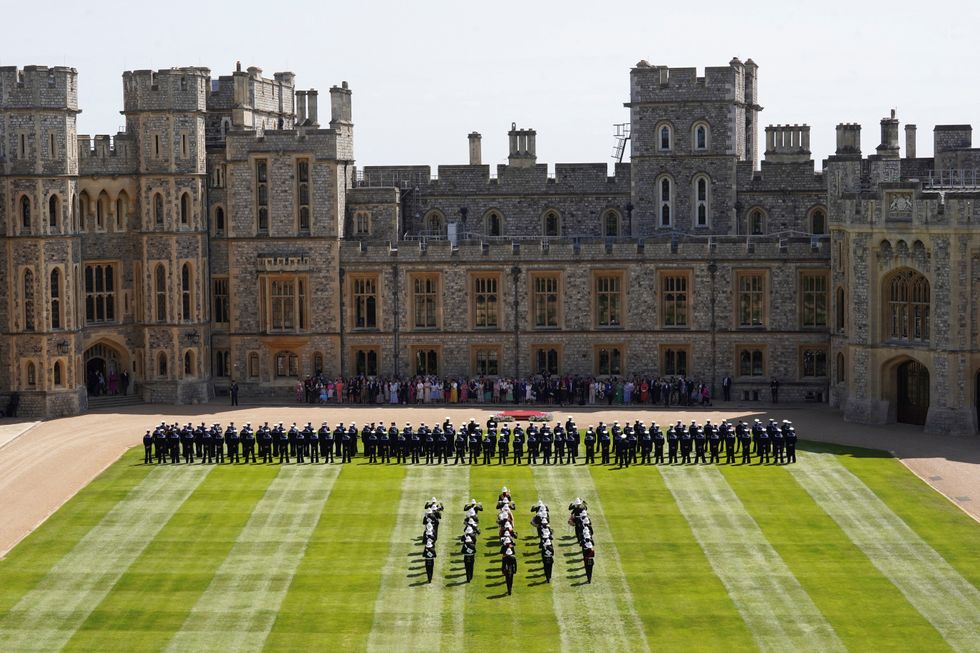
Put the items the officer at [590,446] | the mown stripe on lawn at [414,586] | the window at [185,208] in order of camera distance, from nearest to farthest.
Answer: the mown stripe on lawn at [414,586] < the officer at [590,446] < the window at [185,208]

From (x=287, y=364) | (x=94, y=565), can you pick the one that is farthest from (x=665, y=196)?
(x=94, y=565)

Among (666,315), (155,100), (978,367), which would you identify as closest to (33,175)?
(155,100)

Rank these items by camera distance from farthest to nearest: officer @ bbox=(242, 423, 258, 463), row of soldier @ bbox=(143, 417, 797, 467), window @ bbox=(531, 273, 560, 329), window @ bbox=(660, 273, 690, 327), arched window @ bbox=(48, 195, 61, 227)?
window @ bbox=(531, 273, 560, 329) → window @ bbox=(660, 273, 690, 327) → arched window @ bbox=(48, 195, 61, 227) → officer @ bbox=(242, 423, 258, 463) → row of soldier @ bbox=(143, 417, 797, 467)

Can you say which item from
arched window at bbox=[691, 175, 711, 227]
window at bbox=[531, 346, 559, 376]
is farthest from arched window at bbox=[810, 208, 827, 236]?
window at bbox=[531, 346, 559, 376]

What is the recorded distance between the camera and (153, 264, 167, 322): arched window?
7569 cm

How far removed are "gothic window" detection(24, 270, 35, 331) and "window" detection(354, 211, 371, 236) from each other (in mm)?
14223

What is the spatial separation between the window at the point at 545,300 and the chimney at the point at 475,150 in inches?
337

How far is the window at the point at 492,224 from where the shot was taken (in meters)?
82.1

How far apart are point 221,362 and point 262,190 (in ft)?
24.3

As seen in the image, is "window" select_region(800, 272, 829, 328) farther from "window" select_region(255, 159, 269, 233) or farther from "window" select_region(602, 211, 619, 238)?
"window" select_region(255, 159, 269, 233)

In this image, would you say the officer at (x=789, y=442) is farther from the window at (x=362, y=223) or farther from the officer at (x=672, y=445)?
the window at (x=362, y=223)

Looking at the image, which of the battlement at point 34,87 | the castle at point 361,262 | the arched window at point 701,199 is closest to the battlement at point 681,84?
the castle at point 361,262

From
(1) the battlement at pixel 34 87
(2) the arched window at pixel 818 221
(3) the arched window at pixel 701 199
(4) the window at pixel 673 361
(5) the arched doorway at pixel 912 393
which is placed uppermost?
(1) the battlement at pixel 34 87

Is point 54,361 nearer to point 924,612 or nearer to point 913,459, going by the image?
point 913,459
